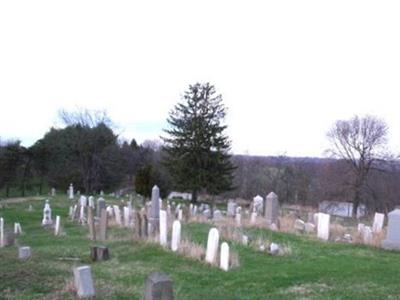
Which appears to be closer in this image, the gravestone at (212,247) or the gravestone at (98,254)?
the gravestone at (212,247)

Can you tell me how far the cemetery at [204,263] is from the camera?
8539mm

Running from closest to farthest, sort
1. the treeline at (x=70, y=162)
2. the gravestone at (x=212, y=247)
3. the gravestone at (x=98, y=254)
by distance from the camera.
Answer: the gravestone at (x=212, y=247) < the gravestone at (x=98, y=254) < the treeline at (x=70, y=162)

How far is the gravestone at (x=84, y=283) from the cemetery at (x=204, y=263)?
0.05ft

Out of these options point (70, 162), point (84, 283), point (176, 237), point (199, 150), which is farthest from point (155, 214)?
point (70, 162)

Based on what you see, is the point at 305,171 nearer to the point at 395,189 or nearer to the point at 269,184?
the point at 269,184

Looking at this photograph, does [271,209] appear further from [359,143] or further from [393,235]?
[359,143]

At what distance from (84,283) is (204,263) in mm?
3825

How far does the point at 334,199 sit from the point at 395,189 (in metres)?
6.72

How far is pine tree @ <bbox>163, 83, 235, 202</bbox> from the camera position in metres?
46.7

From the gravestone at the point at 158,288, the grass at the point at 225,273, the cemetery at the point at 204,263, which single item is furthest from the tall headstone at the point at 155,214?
the gravestone at the point at 158,288

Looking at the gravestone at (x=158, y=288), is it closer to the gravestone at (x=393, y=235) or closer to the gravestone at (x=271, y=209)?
the gravestone at (x=393, y=235)

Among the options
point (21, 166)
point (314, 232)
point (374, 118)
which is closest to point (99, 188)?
point (21, 166)

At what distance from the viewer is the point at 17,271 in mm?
10375

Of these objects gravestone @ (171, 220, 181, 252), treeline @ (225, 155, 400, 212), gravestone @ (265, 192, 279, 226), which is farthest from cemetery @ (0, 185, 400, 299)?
treeline @ (225, 155, 400, 212)
